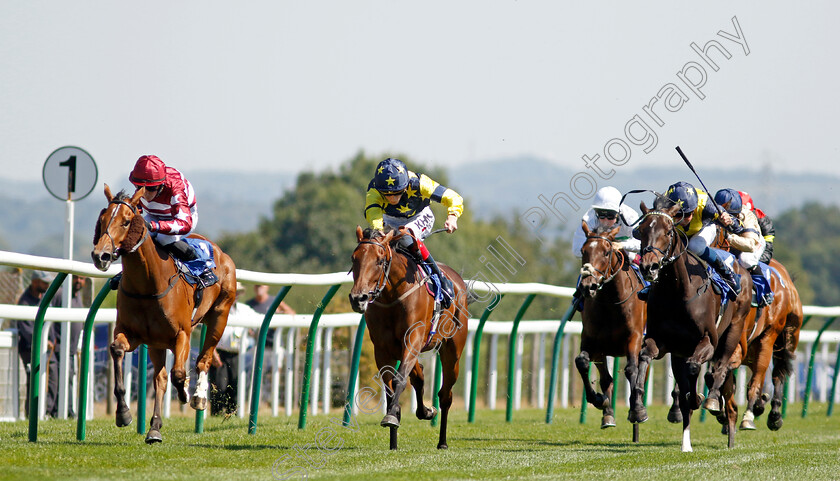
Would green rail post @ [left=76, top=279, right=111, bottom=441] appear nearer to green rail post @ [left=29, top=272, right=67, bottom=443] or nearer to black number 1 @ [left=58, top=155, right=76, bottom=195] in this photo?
green rail post @ [left=29, top=272, right=67, bottom=443]

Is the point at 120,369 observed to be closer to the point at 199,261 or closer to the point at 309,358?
the point at 199,261

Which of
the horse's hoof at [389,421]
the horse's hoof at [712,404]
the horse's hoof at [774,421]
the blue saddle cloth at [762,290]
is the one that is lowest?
the horse's hoof at [774,421]

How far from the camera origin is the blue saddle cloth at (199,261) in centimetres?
807

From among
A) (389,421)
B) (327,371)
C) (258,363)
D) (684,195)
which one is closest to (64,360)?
(258,363)

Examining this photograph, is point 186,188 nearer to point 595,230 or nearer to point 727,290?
point 595,230

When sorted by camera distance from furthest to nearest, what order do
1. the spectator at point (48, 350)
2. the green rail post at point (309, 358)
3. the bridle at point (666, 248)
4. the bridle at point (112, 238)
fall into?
the spectator at point (48, 350) < the green rail post at point (309, 358) < the bridle at point (666, 248) < the bridle at point (112, 238)

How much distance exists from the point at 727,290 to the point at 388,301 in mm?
2825

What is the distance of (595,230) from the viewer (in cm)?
842

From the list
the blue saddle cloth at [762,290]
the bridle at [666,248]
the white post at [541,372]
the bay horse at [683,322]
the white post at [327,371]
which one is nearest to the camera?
the bridle at [666,248]

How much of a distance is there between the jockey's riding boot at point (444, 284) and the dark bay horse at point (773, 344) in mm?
2566

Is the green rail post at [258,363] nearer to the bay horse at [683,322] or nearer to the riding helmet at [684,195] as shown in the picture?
the bay horse at [683,322]

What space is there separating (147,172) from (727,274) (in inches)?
180

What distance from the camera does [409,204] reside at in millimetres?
8688

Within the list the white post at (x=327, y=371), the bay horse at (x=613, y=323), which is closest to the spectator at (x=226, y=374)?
the white post at (x=327, y=371)
